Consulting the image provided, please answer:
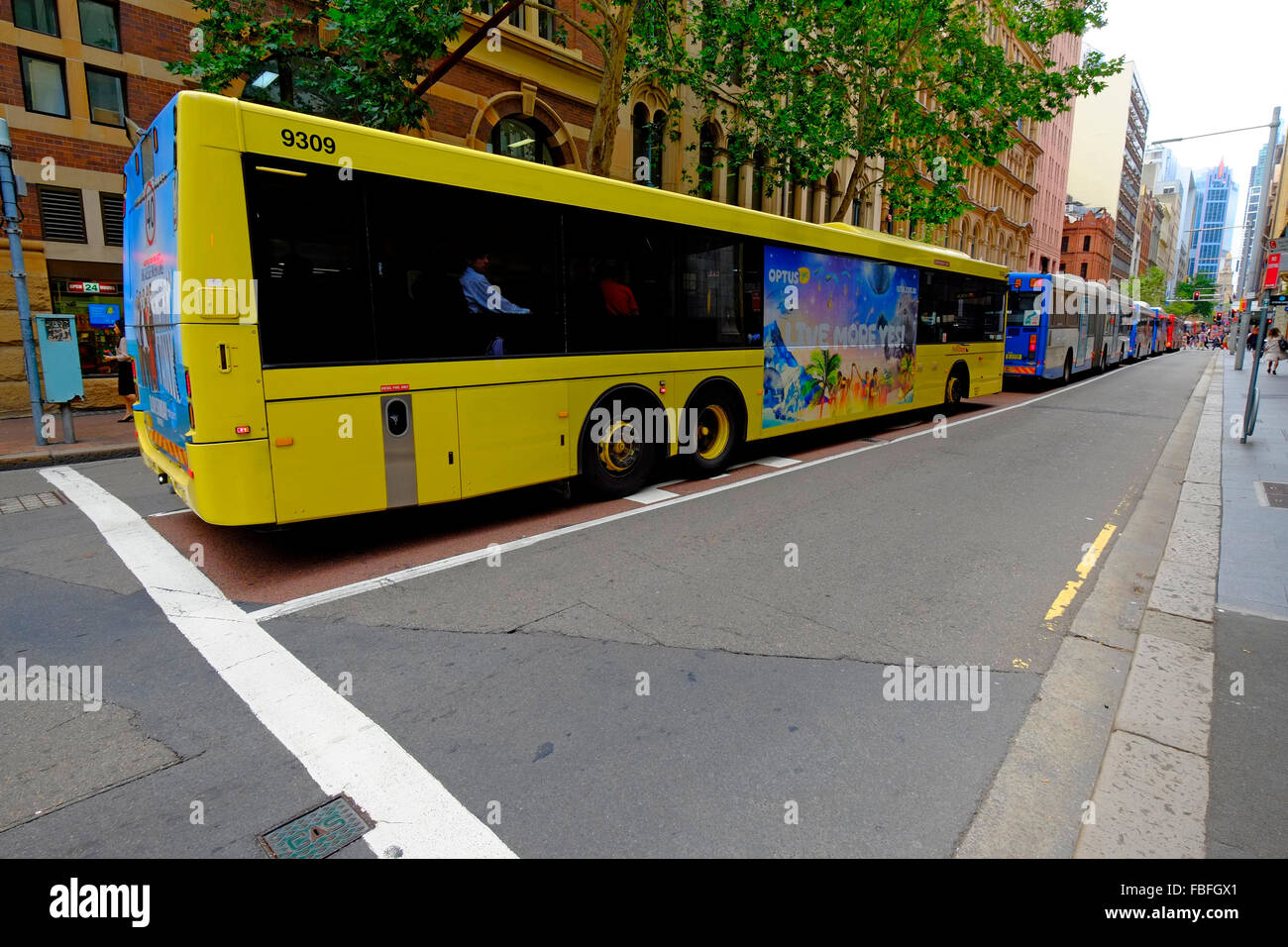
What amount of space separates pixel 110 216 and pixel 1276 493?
19.0m

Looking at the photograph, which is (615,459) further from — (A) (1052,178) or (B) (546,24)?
(A) (1052,178)

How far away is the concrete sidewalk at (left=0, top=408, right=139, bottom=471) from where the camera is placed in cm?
959

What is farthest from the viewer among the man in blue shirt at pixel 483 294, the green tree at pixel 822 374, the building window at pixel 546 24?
→ the building window at pixel 546 24

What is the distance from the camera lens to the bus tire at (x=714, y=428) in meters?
8.55

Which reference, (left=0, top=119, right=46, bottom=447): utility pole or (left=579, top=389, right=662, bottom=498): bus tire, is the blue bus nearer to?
(left=579, top=389, right=662, bottom=498): bus tire

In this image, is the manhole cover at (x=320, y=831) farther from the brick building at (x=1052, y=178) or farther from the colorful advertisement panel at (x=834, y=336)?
the brick building at (x=1052, y=178)

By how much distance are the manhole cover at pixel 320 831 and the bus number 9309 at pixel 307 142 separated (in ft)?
14.3

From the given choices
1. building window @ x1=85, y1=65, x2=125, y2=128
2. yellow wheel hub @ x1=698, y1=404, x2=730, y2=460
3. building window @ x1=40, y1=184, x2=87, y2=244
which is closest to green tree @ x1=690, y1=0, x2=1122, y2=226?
building window @ x1=85, y1=65, x2=125, y2=128

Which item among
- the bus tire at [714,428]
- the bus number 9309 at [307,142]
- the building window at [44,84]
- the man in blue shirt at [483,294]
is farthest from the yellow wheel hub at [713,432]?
the building window at [44,84]

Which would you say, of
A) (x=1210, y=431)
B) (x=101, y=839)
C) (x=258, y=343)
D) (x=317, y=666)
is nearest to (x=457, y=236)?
(x=258, y=343)

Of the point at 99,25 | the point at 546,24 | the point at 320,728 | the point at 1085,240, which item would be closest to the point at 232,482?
the point at 320,728

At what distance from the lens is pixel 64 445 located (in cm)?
1035

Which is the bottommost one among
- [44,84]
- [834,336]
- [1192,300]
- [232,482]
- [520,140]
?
[232,482]
